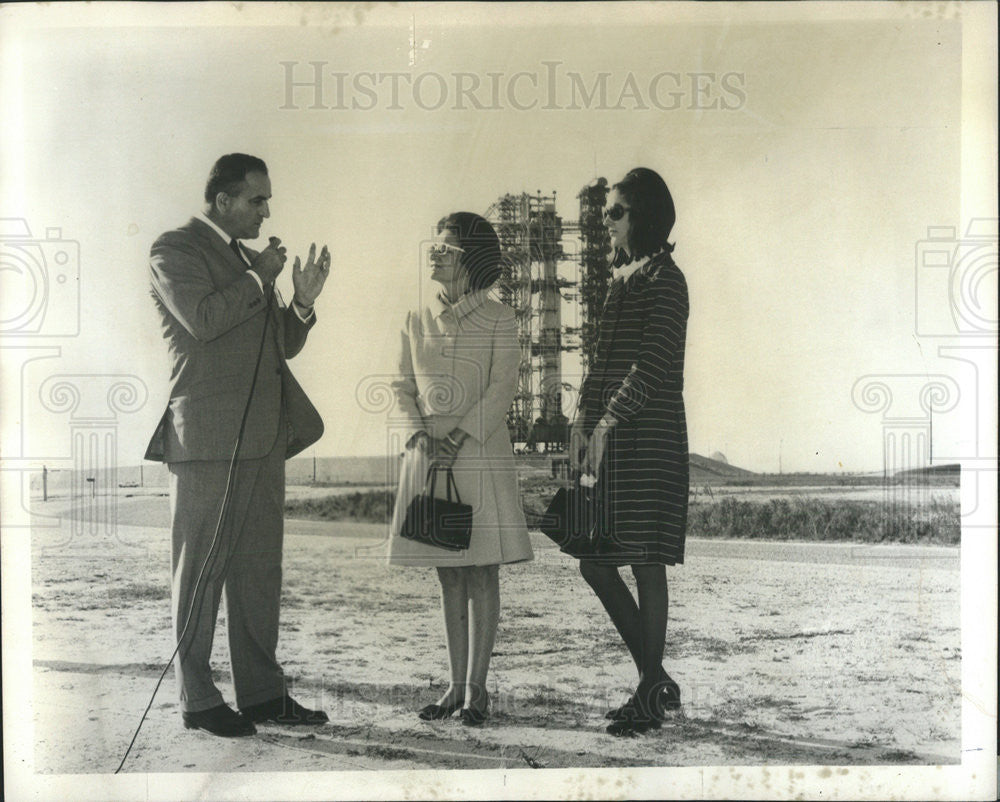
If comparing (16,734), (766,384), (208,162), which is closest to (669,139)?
(766,384)

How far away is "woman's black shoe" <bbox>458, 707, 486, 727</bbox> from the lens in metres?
3.68

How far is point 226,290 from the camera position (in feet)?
11.7

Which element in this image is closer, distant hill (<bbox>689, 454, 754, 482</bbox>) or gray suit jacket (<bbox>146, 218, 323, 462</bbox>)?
gray suit jacket (<bbox>146, 218, 323, 462</bbox>)

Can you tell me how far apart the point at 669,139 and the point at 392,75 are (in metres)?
0.98

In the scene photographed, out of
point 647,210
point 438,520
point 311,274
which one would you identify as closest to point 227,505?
point 438,520

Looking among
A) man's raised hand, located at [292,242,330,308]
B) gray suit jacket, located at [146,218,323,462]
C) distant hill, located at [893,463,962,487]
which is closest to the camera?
gray suit jacket, located at [146,218,323,462]

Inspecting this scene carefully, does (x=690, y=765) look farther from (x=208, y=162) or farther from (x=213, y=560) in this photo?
(x=208, y=162)

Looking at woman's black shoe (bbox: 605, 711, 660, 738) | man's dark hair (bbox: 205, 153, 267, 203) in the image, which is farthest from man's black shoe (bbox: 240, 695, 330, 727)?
man's dark hair (bbox: 205, 153, 267, 203)

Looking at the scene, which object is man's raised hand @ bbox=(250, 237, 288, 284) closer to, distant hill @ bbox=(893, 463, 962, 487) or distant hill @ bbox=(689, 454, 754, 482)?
distant hill @ bbox=(689, 454, 754, 482)

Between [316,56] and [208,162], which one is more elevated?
[316,56]

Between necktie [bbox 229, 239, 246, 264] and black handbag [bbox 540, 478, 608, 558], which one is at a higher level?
necktie [bbox 229, 239, 246, 264]

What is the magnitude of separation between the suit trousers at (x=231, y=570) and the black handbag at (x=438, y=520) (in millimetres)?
448

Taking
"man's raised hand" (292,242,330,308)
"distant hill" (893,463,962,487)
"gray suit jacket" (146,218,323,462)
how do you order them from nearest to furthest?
"gray suit jacket" (146,218,323,462) < "man's raised hand" (292,242,330,308) < "distant hill" (893,463,962,487)

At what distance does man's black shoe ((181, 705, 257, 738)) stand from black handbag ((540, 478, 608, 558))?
1211mm
